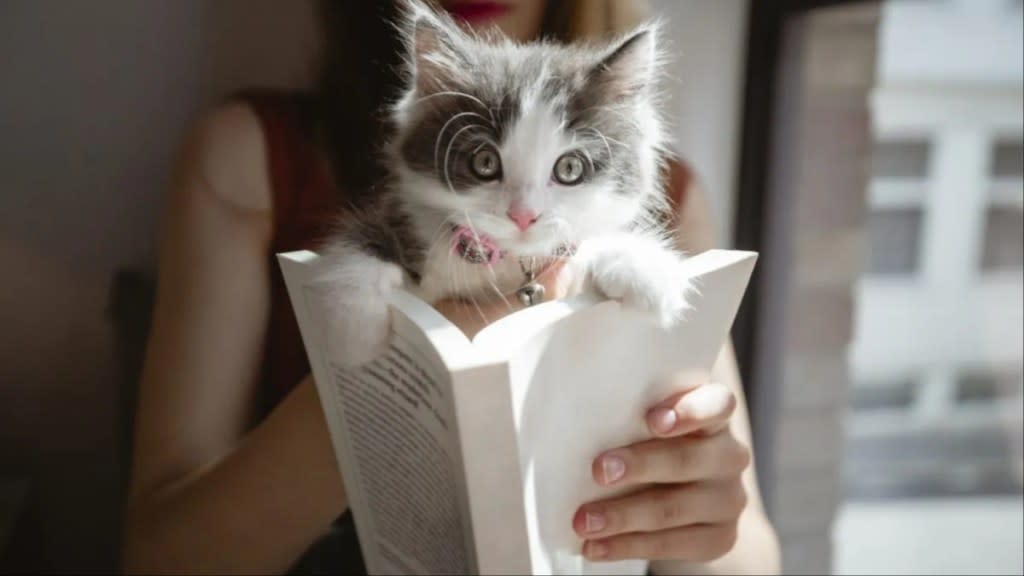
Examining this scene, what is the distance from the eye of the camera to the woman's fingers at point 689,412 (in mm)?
458

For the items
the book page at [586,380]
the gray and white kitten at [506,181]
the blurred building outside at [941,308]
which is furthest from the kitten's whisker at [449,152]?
the blurred building outside at [941,308]

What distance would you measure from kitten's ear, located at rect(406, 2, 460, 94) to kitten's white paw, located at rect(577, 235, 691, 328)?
136 mm

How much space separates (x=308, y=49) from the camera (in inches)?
27.2

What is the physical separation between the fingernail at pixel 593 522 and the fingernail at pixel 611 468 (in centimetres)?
4

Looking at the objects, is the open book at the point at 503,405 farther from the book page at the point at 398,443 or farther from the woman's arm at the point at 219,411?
the woman's arm at the point at 219,411

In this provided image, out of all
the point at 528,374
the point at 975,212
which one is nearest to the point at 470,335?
the point at 528,374

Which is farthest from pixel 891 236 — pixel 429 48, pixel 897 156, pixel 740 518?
pixel 429 48

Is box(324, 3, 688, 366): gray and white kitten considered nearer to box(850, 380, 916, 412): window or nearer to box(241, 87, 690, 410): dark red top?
box(241, 87, 690, 410): dark red top

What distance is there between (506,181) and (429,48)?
10 cm

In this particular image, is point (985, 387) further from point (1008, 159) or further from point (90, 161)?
point (90, 161)

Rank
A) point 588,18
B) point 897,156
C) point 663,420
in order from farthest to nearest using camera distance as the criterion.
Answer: point 897,156, point 588,18, point 663,420

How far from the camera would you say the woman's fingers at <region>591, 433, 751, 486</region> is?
47 cm

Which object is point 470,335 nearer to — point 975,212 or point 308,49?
point 308,49

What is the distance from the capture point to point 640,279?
40 centimetres
